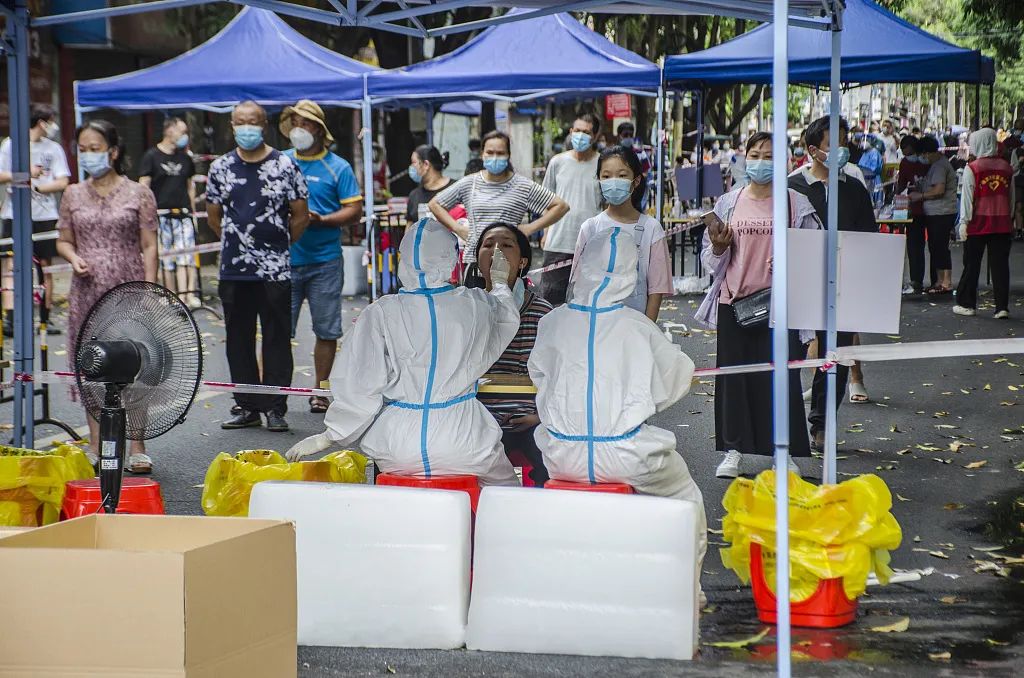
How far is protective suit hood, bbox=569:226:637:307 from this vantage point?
4957 mm

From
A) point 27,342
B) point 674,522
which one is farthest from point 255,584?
point 27,342

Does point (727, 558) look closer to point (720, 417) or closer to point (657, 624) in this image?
point (657, 624)

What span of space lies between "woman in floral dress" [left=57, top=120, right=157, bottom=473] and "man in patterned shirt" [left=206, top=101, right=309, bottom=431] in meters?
0.69

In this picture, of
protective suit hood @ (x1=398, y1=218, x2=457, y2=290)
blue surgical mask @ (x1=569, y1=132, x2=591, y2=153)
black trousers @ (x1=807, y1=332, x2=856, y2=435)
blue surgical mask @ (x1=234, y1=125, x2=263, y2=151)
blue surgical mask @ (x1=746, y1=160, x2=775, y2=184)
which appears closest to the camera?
A: protective suit hood @ (x1=398, y1=218, x2=457, y2=290)

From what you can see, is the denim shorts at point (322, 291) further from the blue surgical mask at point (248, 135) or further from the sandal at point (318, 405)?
the blue surgical mask at point (248, 135)

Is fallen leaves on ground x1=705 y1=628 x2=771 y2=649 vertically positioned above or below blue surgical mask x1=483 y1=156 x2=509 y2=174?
below

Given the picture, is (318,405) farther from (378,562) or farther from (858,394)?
(378,562)

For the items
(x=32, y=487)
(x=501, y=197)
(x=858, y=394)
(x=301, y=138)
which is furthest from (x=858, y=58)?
(x=32, y=487)

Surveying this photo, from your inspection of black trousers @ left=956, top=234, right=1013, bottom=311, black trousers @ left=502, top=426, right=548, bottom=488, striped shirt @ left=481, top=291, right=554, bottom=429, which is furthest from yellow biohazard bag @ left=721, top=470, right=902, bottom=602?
black trousers @ left=956, top=234, right=1013, bottom=311

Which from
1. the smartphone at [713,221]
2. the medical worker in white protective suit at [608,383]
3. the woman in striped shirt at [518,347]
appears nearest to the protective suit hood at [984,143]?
the smartphone at [713,221]

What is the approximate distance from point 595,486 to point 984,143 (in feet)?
47.6

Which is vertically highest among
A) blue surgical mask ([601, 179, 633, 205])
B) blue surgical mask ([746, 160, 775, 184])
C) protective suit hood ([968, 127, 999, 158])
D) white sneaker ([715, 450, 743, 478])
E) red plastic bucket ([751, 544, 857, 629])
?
protective suit hood ([968, 127, 999, 158])

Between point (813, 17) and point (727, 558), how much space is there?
2.62 metres

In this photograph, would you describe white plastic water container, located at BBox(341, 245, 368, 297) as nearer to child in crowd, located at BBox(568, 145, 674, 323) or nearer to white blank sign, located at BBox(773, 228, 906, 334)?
child in crowd, located at BBox(568, 145, 674, 323)
